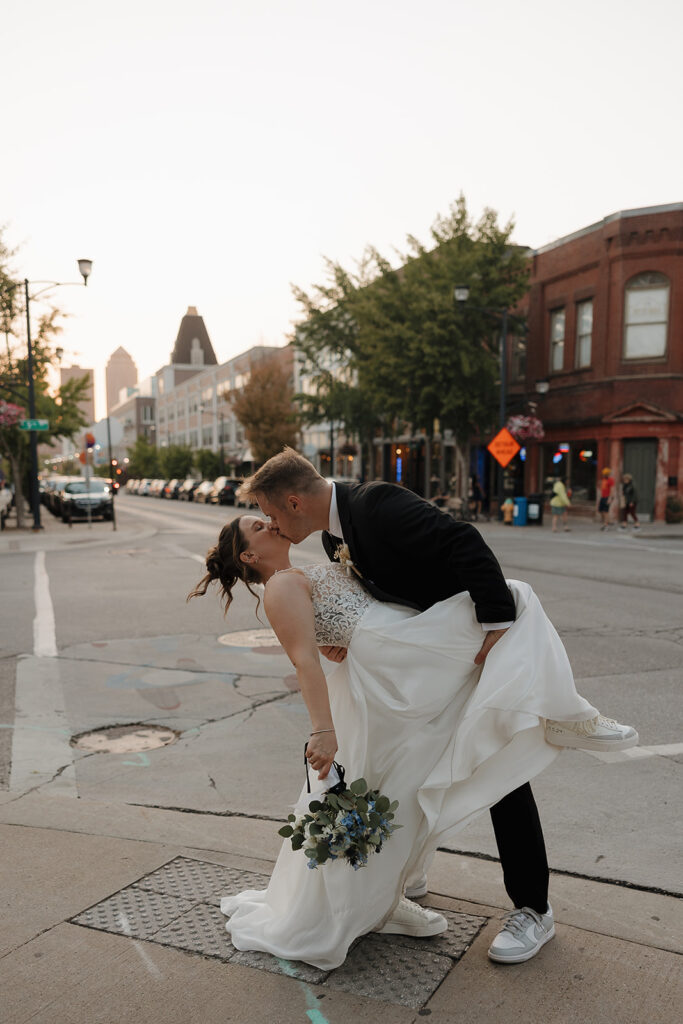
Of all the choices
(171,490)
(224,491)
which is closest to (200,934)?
(224,491)

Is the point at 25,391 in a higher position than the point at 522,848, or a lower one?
higher

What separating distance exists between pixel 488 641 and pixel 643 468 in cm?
2556

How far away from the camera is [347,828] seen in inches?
98.1

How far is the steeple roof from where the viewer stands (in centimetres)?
14150

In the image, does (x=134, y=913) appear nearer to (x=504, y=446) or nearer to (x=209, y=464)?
(x=504, y=446)

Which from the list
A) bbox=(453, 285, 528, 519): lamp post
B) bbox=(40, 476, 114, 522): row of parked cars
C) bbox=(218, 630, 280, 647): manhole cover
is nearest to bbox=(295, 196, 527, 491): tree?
bbox=(453, 285, 528, 519): lamp post

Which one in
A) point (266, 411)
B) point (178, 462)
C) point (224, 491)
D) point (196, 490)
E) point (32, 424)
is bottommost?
point (196, 490)

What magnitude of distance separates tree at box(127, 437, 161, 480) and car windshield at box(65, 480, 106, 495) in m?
71.8

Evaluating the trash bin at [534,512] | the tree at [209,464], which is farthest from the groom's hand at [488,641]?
the tree at [209,464]

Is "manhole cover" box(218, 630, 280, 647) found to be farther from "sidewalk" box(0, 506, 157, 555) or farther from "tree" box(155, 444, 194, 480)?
"tree" box(155, 444, 194, 480)

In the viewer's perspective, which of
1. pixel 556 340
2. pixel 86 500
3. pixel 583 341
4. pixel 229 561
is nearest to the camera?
pixel 229 561

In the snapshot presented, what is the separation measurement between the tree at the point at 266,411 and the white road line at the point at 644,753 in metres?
52.3

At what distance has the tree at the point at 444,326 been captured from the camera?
88.7ft

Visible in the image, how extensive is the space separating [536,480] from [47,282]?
18.5 metres
